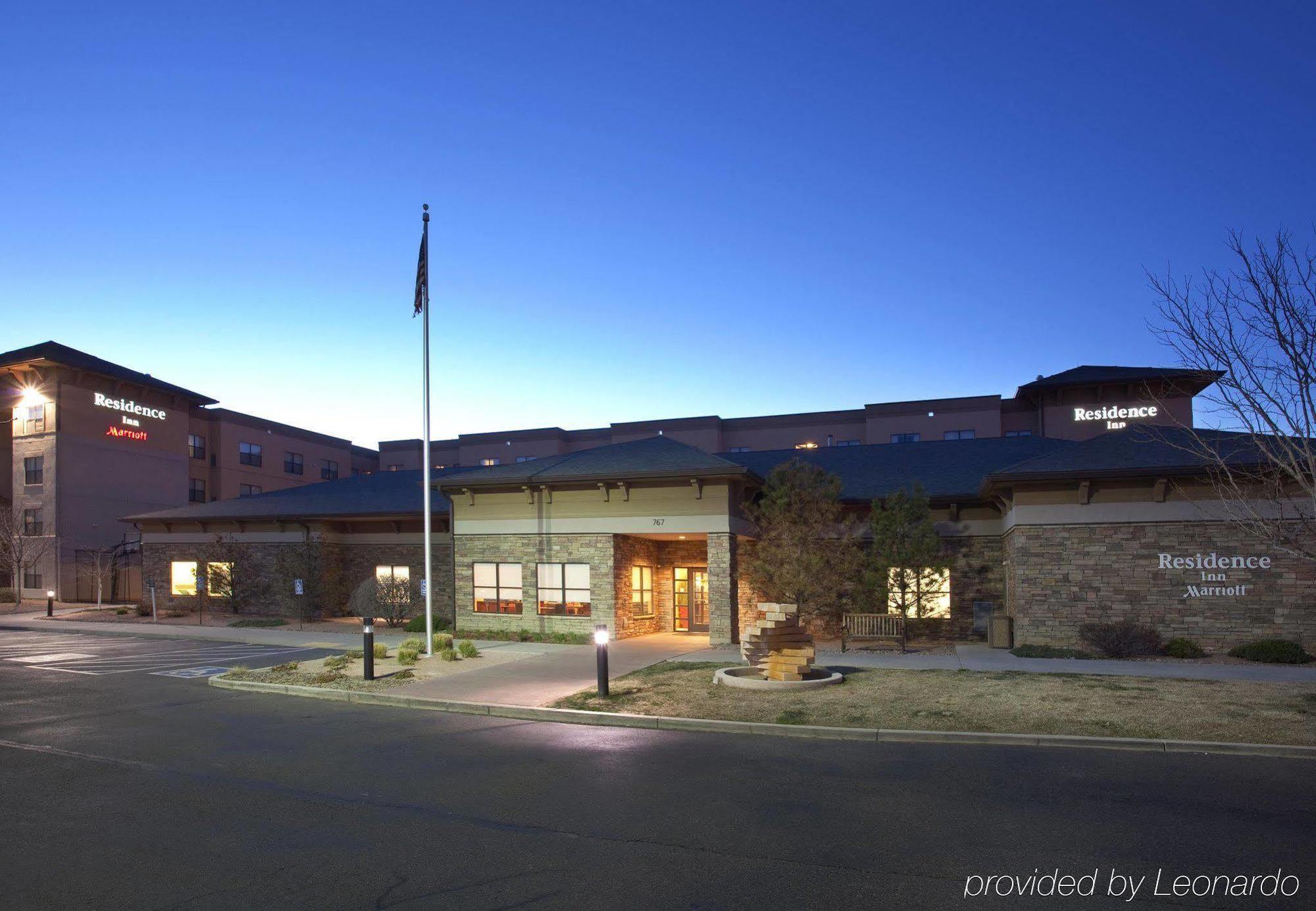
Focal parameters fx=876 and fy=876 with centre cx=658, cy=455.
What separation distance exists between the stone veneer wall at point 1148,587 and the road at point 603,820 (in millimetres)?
10576

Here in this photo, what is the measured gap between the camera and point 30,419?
4588 centimetres

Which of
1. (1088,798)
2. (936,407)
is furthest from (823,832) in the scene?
(936,407)

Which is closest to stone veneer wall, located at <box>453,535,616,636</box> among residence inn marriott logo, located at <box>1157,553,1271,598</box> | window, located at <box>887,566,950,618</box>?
window, located at <box>887,566,950,618</box>

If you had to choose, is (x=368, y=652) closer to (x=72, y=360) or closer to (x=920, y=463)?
(x=920, y=463)

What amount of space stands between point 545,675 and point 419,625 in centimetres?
1048

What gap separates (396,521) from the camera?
30.5 meters

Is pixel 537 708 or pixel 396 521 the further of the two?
pixel 396 521

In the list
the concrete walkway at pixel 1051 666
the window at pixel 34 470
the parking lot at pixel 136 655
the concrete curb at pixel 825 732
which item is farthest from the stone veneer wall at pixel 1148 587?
the window at pixel 34 470

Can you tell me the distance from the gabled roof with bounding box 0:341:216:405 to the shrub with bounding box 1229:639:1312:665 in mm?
51186

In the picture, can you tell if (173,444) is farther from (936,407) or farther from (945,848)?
(945,848)

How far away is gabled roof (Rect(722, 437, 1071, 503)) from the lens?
2556 cm

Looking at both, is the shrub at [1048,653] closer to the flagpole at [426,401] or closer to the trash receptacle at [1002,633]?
the trash receptacle at [1002,633]

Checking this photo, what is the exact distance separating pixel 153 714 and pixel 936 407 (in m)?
46.4

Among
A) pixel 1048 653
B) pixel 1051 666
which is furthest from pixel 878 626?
pixel 1051 666
